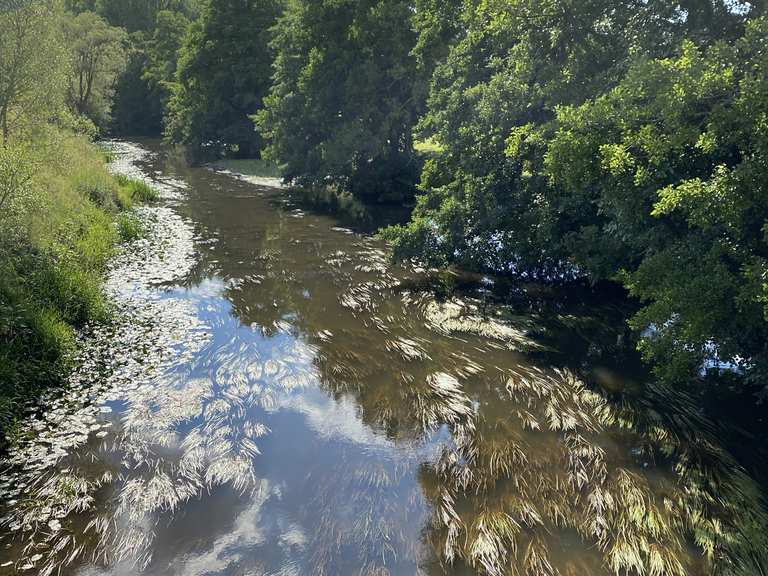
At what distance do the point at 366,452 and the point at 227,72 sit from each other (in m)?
46.8

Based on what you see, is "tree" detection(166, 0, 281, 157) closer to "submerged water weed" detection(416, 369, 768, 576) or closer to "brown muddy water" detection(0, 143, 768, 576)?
"brown muddy water" detection(0, 143, 768, 576)

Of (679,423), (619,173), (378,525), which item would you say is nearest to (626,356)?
(679,423)

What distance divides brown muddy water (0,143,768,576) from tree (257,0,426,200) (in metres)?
17.7

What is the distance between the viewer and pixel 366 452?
9727 millimetres

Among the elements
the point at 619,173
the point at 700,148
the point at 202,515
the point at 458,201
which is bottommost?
the point at 202,515

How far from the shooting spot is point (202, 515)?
26.4 feet

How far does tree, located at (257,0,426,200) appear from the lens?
1201 inches

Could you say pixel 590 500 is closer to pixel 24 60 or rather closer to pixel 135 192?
pixel 24 60

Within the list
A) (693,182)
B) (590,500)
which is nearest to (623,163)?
(693,182)

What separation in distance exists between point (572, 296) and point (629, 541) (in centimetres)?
1097

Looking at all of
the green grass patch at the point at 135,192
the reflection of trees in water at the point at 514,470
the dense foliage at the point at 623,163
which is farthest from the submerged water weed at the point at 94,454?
the green grass patch at the point at 135,192

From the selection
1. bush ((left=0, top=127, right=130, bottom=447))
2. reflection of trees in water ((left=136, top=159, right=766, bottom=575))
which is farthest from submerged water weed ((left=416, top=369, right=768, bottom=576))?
bush ((left=0, top=127, right=130, bottom=447))

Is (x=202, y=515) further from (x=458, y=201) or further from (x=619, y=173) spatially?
(x=458, y=201)

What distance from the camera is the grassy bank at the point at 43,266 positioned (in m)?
10.9
